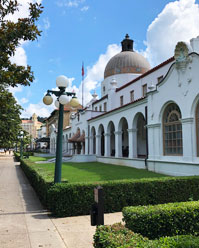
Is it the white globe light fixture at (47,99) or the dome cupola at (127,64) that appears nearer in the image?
the white globe light fixture at (47,99)

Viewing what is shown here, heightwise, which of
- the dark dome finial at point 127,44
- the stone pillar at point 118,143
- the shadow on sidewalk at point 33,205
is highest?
the dark dome finial at point 127,44

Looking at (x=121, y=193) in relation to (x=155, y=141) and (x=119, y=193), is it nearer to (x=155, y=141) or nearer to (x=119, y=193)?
(x=119, y=193)

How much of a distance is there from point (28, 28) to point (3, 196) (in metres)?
7.48

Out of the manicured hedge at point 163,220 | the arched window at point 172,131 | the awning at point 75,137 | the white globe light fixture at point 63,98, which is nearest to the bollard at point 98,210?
the manicured hedge at point 163,220

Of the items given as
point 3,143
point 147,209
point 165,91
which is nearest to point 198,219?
point 147,209

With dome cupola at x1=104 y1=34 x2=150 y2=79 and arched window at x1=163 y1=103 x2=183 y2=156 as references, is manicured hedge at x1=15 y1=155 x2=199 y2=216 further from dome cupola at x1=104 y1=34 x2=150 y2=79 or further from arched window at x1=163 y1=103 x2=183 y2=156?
dome cupola at x1=104 y1=34 x2=150 y2=79

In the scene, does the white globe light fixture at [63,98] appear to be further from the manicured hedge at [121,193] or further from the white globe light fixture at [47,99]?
the manicured hedge at [121,193]

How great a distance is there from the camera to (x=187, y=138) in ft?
42.7

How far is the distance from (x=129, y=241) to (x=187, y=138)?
1046 centimetres

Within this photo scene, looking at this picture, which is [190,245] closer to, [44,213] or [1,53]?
[44,213]

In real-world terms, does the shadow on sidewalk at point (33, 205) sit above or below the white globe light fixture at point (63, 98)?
below

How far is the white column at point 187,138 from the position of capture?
1278 cm

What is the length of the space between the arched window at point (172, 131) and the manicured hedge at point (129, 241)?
429 inches

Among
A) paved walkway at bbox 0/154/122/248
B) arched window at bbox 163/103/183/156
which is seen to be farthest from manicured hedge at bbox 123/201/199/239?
arched window at bbox 163/103/183/156
